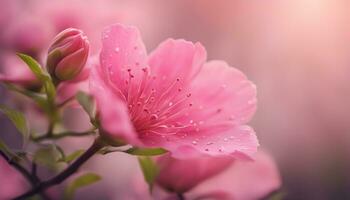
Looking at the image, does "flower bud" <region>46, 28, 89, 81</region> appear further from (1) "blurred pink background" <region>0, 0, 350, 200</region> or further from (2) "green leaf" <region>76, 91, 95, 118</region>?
(1) "blurred pink background" <region>0, 0, 350, 200</region>

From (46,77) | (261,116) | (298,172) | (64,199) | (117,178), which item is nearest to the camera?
(46,77)

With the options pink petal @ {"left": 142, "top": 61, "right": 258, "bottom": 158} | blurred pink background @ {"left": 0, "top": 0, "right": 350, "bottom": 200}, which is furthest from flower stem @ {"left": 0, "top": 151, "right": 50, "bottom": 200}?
blurred pink background @ {"left": 0, "top": 0, "right": 350, "bottom": 200}

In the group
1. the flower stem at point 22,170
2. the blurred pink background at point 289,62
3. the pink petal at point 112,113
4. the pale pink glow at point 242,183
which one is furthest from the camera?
the blurred pink background at point 289,62

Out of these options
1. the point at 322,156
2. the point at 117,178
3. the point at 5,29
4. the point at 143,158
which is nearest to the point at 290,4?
the point at 322,156

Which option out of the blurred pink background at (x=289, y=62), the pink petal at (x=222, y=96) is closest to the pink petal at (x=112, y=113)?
the pink petal at (x=222, y=96)

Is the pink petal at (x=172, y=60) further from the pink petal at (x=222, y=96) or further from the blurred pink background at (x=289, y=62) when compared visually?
the blurred pink background at (x=289, y=62)

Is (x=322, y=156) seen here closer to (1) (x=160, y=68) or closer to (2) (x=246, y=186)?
(2) (x=246, y=186)
